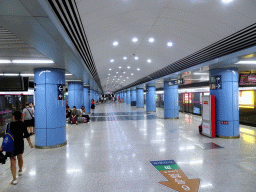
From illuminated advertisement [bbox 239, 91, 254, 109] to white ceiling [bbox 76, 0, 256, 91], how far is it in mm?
7638

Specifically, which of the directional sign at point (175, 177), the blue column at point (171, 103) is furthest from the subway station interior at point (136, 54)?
the blue column at point (171, 103)

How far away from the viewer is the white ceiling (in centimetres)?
430

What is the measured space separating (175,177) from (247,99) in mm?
11168

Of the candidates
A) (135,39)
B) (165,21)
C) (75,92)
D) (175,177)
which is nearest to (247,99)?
(135,39)

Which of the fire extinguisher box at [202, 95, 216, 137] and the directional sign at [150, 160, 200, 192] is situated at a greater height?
the fire extinguisher box at [202, 95, 216, 137]

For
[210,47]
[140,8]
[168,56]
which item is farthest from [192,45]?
[140,8]

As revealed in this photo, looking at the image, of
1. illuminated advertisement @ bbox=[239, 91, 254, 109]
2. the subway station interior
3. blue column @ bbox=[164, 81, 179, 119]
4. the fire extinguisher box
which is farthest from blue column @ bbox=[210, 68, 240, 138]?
blue column @ bbox=[164, 81, 179, 119]

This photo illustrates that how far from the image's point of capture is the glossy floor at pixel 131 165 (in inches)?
159

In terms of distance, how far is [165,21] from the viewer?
18.2 ft

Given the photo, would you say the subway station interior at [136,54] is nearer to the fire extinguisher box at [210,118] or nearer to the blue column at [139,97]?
the fire extinguisher box at [210,118]

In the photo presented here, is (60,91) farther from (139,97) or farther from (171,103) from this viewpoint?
(139,97)

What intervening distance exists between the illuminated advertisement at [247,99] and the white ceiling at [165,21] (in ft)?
25.1

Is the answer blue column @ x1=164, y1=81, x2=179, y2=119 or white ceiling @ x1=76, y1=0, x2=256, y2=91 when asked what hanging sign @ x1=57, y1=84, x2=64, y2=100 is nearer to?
white ceiling @ x1=76, y1=0, x2=256, y2=91

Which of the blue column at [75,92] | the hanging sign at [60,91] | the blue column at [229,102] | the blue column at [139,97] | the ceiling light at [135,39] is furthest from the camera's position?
the blue column at [139,97]
